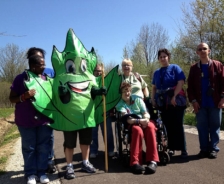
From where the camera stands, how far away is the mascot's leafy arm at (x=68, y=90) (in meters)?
3.42

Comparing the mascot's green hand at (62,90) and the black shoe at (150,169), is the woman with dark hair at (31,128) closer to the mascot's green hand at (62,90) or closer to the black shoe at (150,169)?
the mascot's green hand at (62,90)

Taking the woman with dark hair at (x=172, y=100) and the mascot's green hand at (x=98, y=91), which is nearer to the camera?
the mascot's green hand at (x=98, y=91)

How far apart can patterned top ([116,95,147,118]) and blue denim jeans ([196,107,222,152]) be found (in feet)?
3.76

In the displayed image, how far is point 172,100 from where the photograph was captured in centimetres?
406

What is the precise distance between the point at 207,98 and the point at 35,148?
2.91 meters

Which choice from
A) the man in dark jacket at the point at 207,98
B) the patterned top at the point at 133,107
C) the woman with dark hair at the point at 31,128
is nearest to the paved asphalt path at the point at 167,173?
the man in dark jacket at the point at 207,98

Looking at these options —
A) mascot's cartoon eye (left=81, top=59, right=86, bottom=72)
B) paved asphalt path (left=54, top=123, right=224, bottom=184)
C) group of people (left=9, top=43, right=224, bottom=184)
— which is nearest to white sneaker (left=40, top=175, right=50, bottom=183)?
group of people (left=9, top=43, right=224, bottom=184)

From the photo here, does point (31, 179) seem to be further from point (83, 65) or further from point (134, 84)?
point (134, 84)

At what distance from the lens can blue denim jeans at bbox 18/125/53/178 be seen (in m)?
3.27

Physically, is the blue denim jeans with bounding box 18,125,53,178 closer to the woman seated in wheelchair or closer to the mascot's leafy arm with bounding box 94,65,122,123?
the mascot's leafy arm with bounding box 94,65,122,123

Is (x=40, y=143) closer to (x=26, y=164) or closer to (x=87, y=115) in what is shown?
(x=26, y=164)

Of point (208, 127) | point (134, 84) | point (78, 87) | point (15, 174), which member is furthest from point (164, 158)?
point (15, 174)

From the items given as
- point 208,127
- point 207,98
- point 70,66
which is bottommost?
point 208,127

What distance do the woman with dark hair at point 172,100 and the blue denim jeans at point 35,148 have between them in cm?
198
